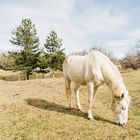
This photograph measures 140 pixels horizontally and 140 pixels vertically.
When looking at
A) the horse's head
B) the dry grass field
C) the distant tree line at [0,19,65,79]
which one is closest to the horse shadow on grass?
the dry grass field

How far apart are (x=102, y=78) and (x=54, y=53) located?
27566 millimetres

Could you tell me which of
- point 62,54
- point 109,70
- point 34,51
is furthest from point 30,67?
point 109,70

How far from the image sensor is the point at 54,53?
35031mm

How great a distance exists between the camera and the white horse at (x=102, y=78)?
24.0 ft

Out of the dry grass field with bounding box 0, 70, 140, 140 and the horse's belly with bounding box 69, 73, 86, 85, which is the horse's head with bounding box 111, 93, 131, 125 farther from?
the horse's belly with bounding box 69, 73, 86, 85

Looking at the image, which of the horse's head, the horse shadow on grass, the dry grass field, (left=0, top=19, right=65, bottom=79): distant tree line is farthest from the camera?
(left=0, top=19, right=65, bottom=79): distant tree line

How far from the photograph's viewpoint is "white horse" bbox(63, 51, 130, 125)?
7.30m

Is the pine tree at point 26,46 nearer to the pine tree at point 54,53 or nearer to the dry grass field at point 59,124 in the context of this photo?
the pine tree at point 54,53

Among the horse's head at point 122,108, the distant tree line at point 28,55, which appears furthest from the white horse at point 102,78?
the distant tree line at point 28,55

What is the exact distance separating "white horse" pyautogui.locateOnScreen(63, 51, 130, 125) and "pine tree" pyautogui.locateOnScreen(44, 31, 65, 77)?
25.5 meters

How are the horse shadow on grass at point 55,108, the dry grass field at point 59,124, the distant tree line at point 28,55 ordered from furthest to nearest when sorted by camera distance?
the distant tree line at point 28,55 → the horse shadow on grass at point 55,108 → the dry grass field at point 59,124

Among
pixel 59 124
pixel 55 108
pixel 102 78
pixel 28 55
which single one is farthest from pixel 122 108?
pixel 28 55

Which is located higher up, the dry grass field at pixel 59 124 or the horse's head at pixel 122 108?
the horse's head at pixel 122 108

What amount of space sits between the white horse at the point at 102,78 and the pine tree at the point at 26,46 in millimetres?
24997
